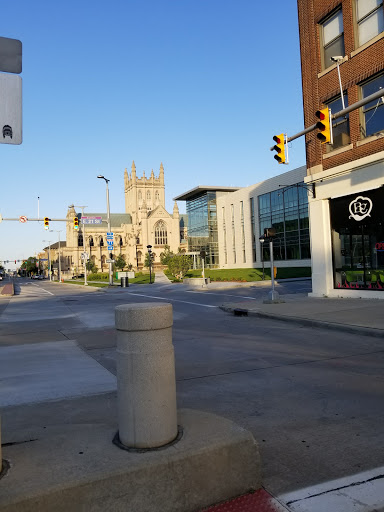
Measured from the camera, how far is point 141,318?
2932 mm

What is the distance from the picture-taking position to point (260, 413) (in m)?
4.55

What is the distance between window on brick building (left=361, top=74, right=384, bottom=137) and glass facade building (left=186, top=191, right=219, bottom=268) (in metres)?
59.0

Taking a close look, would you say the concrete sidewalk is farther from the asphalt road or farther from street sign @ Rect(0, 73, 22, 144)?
street sign @ Rect(0, 73, 22, 144)

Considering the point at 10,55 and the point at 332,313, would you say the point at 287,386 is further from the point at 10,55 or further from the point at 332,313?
the point at 332,313

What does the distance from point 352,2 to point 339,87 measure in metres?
2.99

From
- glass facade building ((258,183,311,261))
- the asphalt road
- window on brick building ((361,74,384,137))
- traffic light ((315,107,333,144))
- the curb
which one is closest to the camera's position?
the asphalt road

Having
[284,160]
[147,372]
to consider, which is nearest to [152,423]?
[147,372]

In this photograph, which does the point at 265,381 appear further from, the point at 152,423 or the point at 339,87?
the point at 339,87

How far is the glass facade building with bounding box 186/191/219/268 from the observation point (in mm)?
74938

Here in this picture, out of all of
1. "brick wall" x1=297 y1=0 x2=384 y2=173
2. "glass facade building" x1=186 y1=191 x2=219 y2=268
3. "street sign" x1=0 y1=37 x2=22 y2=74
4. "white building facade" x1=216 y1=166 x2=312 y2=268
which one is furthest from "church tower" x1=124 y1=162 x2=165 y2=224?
"street sign" x1=0 y1=37 x2=22 y2=74

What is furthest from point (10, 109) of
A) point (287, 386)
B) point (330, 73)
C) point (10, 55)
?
point (330, 73)

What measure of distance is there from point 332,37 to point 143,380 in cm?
1833

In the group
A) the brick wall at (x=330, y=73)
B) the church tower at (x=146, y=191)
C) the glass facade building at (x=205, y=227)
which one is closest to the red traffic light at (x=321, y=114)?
the brick wall at (x=330, y=73)

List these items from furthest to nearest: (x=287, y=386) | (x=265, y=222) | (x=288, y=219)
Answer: (x=265, y=222) → (x=288, y=219) → (x=287, y=386)
